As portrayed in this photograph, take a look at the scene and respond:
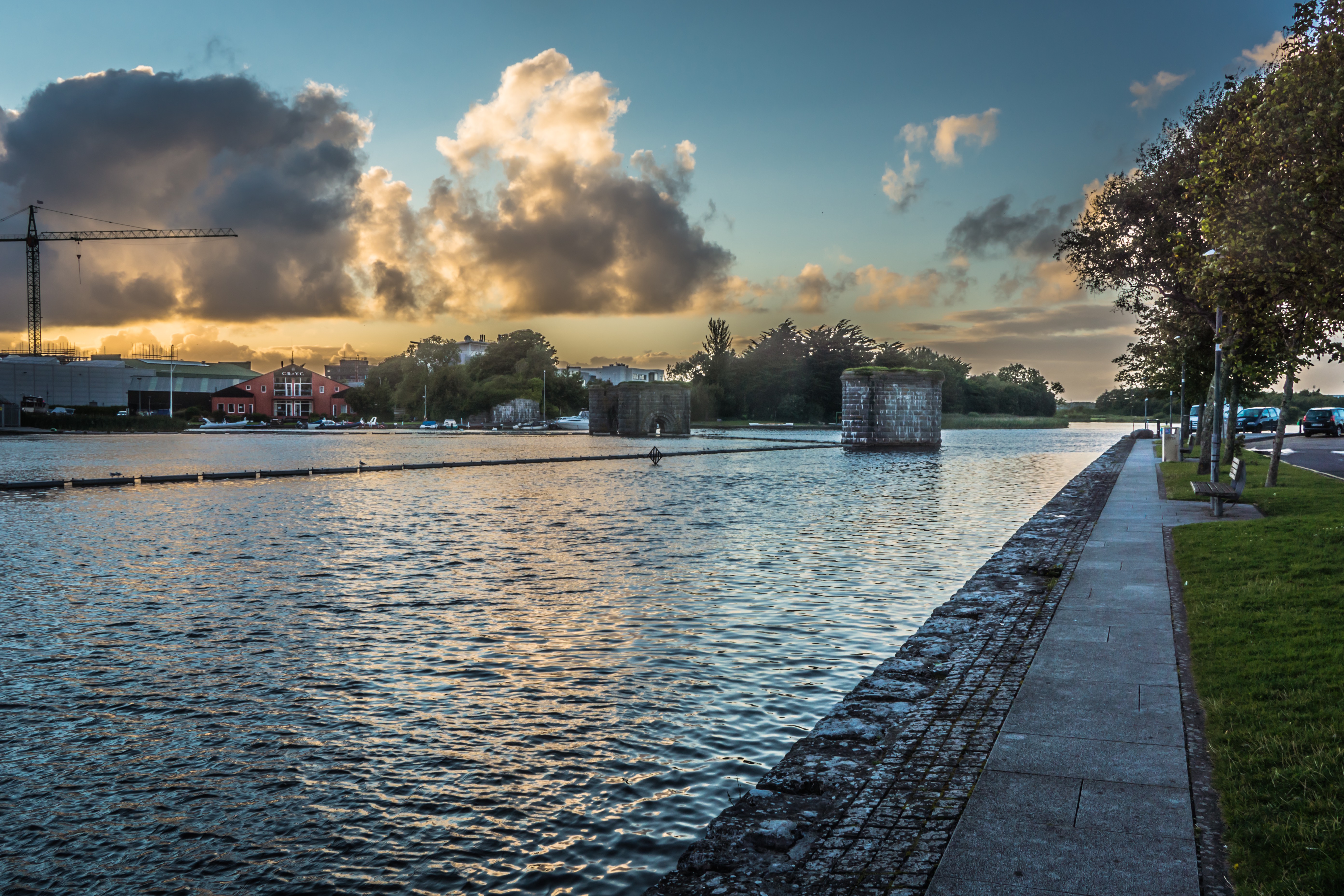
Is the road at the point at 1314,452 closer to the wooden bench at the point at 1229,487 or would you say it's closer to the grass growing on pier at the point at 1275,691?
the wooden bench at the point at 1229,487

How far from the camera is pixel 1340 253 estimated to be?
1432cm

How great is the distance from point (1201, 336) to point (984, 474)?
11008 mm

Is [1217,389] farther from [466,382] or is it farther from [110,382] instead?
[110,382]

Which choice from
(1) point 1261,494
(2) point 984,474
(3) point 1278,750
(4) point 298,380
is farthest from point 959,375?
(3) point 1278,750

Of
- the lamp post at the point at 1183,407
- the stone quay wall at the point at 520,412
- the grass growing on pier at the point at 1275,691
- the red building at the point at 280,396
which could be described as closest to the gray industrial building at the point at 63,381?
the red building at the point at 280,396

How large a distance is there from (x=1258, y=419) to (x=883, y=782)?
85.1 meters

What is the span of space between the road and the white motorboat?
73067mm

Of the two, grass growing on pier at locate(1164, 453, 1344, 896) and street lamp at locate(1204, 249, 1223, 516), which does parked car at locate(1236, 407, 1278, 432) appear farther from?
grass growing on pier at locate(1164, 453, 1344, 896)

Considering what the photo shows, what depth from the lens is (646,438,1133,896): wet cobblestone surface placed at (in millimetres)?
4812

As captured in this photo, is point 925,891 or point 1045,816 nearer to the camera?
point 925,891

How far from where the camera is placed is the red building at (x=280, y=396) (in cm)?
13388

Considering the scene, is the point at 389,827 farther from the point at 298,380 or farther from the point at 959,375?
the point at 959,375

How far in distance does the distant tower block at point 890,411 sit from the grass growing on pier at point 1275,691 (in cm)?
5957

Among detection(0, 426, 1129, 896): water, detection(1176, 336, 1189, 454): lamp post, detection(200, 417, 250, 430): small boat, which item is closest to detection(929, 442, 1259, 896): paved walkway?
detection(0, 426, 1129, 896): water
